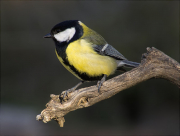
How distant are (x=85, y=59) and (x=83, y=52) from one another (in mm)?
61

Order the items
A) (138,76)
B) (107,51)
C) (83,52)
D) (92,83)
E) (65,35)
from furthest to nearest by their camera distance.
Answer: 1. (92,83)
2. (107,51)
3. (65,35)
4. (83,52)
5. (138,76)

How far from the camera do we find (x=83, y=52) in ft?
5.89

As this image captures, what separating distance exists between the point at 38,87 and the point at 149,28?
2302 mm

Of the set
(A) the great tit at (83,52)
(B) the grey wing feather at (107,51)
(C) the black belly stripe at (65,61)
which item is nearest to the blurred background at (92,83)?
(B) the grey wing feather at (107,51)

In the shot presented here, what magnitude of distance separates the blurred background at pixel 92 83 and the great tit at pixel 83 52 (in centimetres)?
158

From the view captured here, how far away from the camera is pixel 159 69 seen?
1.69m

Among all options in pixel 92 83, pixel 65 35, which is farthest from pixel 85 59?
pixel 92 83

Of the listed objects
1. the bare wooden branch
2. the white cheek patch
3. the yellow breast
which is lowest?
the bare wooden branch

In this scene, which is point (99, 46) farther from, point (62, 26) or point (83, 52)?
point (62, 26)

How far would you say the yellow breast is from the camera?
1778mm

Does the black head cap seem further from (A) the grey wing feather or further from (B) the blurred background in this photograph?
(B) the blurred background

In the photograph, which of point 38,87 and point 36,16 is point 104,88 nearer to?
point 38,87

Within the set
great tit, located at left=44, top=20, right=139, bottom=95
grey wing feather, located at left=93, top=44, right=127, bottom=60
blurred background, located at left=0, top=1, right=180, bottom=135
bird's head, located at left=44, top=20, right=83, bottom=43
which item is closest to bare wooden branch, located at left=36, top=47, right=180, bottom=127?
great tit, located at left=44, top=20, right=139, bottom=95

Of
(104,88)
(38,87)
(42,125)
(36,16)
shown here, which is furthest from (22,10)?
(104,88)
